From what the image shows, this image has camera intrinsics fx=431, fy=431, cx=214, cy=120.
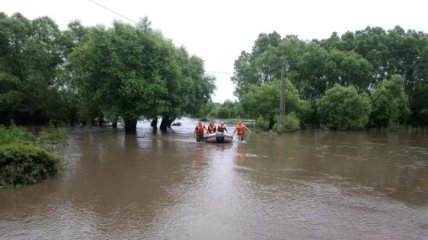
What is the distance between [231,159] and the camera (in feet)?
62.8

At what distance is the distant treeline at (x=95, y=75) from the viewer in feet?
105

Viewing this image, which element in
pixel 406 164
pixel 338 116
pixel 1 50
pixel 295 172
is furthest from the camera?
pixel 338 116

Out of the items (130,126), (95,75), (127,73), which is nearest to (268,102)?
(130,126)

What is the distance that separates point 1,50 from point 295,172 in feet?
116

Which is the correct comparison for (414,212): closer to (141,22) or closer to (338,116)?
(141,22)

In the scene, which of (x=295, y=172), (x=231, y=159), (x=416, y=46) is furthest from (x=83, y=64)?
(x=416, y=46)

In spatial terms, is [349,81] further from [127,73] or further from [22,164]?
[22,164]

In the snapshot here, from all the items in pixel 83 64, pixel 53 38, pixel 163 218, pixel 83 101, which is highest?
pixel 53 38

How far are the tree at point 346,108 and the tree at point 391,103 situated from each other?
8.47 feet

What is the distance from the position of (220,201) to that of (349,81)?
163 feet

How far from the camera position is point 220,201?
11.1 meters

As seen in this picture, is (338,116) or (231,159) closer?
(231,159)

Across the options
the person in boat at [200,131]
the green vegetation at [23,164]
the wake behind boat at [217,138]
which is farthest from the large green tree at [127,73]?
the green vegetation at [23,164]

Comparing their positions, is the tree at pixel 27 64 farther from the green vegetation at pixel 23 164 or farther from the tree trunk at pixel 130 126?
the green vegetation at pixel 23 164
